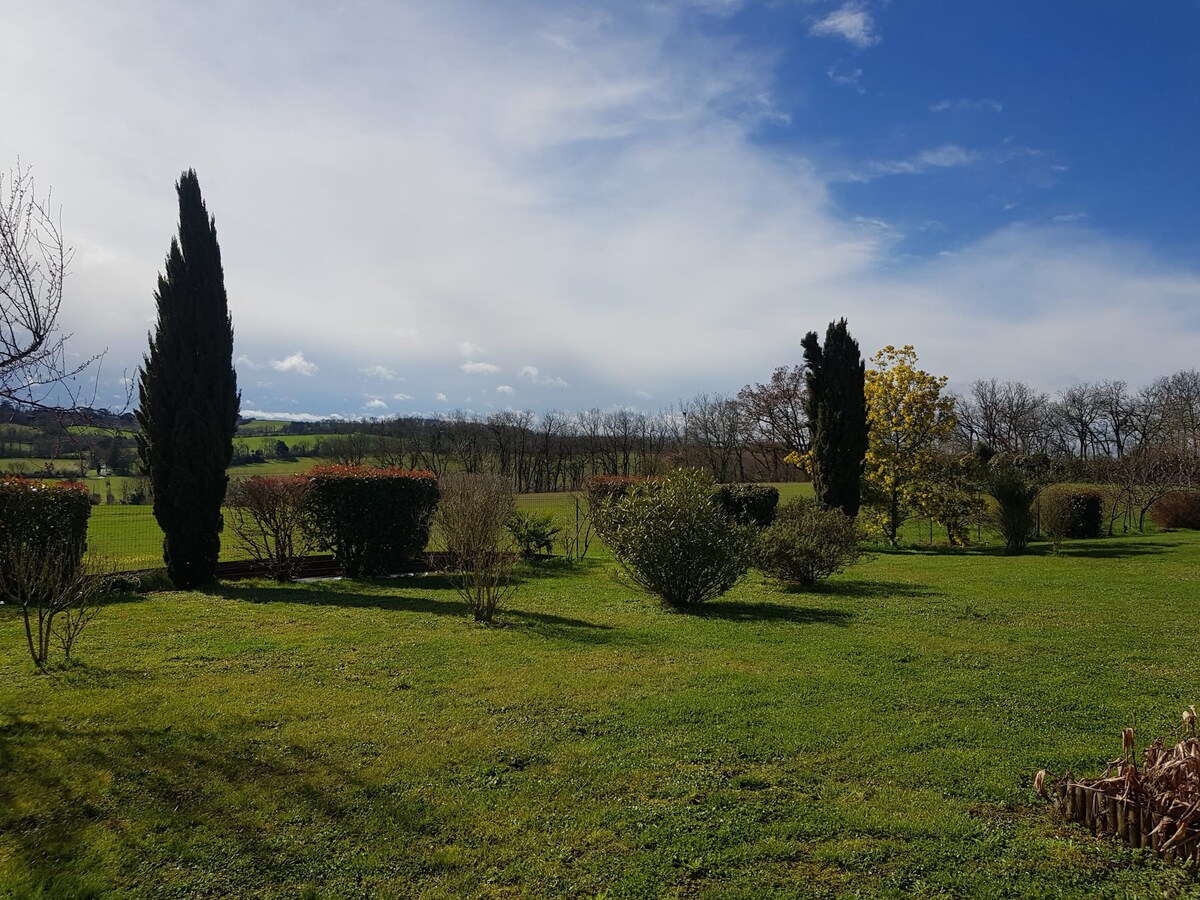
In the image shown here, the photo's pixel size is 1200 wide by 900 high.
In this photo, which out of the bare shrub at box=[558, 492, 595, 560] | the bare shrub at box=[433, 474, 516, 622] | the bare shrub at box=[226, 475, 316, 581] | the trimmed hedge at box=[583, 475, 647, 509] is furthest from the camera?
the trimmed hedge at box=[583, 475, 647, 509]

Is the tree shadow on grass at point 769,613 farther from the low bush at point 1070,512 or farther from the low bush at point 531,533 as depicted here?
the low bush at point 1070,512

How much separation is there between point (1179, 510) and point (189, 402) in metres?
31.0

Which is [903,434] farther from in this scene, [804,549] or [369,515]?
[369,515]

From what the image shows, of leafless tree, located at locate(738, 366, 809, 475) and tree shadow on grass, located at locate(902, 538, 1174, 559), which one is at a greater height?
leafless tree, located at locate(738, 366, 809, 475)

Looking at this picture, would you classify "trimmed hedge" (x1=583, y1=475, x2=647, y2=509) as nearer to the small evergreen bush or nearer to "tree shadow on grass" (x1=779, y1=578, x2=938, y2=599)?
"tree shadow on grass" (x1=779, y1=578, x2=938, y2=599)

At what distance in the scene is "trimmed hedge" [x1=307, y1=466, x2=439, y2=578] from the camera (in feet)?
46.9

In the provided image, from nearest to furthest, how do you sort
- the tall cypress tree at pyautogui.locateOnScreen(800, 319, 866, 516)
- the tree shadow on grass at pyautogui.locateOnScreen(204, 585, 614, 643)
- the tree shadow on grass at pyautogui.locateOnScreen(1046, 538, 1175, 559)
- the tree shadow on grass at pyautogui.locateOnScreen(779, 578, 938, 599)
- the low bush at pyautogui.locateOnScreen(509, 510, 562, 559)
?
the tree shadow on grass at pyautogui.locateOnScreen(204, 585, 614, 643), the tree shadow on grass at pyautogui.locateOnScreen(779, 578, 938, 599), the tree shadow on grass at pyautogui.locateOnScreen(1046, 538, 1175, 559), the low bush at pyautogui.locateOnScreen(509, 510, 562, 559), the tall cypress tree at pyautogui.locateOnScreen(800, 319, 866, 516)

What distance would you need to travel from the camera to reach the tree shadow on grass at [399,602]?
9078mm

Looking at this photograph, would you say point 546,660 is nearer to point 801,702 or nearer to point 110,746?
point 801,702

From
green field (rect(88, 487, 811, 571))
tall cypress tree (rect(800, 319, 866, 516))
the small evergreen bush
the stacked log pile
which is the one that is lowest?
green field (rect(88, 487, 811, 571))

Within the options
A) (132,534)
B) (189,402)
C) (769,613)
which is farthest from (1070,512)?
(132,534)

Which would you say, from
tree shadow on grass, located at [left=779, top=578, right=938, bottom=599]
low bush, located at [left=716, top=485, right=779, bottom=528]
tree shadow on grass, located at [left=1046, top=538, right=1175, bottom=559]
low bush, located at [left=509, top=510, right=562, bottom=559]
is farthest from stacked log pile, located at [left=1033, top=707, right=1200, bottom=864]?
low bush, located at [left=716, top=485, right=779, bottom=528]

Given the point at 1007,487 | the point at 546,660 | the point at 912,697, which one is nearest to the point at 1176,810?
the point at 912,697

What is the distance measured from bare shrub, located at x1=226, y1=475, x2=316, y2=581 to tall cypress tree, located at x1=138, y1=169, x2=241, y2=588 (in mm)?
858
